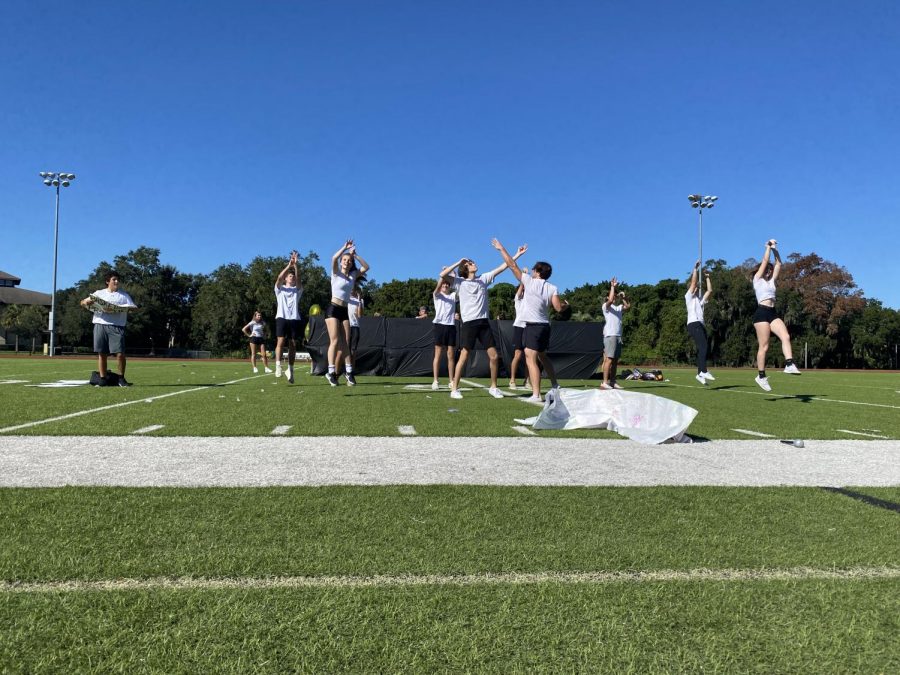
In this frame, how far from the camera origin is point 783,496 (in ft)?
10.8

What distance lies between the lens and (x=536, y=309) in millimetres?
8602

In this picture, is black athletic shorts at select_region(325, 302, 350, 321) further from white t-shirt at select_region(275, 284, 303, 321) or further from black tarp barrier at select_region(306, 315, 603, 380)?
black tarp barrier at select_region(306, 315, 603, 380)

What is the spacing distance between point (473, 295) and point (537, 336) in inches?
85.3

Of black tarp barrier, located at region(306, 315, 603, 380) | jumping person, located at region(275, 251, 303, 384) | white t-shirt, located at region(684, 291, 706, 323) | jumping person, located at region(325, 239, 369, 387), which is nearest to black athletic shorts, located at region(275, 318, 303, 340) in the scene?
jumping person, located at region(275, 251, 303, 384)

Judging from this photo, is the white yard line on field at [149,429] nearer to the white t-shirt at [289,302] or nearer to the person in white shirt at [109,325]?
the person in white shirt at [109,325]

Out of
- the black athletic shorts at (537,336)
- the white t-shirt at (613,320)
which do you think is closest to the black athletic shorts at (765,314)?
the white t-shirt at (613,320)

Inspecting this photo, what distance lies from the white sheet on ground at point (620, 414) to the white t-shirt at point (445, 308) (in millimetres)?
4567

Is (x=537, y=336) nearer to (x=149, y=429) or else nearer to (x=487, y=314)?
(x=487, y=314)

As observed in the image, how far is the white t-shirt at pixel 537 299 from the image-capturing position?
8602mm

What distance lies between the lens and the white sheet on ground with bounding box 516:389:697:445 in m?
5.25

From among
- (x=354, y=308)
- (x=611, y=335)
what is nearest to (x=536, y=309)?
(x=611, y=335)

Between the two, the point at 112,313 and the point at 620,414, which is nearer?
the point at 620,414

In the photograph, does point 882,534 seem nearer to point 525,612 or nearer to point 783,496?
point 783,496

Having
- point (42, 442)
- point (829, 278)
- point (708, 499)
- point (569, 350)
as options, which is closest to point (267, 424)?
point (42, 442)
